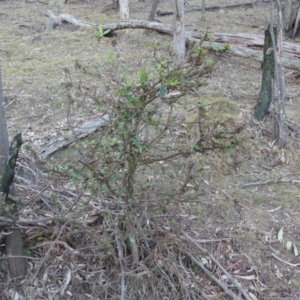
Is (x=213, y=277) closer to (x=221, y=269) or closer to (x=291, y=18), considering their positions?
(x=221, y=269)

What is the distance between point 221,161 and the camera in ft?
13.7

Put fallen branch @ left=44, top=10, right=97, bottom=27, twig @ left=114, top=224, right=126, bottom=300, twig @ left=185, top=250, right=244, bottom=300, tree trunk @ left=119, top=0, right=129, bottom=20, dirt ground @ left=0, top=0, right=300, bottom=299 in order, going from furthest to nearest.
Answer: tree trunk @ left=119, top=0, right=129, bottom=20 < fallen branch @ left=44, top=10, right=97, bottom=27 < dirt ground @ left=0, top=0, right=300, bottom=299 < twig @ left=185, top=250, right=244, bottom=300 < twig @ left=114, top=224, right=126, bottom=300

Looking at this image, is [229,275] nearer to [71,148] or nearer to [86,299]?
[86,299]

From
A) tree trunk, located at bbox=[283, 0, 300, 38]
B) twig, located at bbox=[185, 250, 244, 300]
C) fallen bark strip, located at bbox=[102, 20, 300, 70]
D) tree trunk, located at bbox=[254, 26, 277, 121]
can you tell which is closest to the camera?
twig, located at bbox=[185, 250, 244, 300]

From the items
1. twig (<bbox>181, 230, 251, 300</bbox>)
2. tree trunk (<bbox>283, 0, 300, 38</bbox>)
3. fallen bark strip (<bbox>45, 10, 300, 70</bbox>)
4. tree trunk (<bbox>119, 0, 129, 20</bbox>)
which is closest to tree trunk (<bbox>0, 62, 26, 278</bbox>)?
twig (<bbox>181, 230, 251, 300</bbox>)

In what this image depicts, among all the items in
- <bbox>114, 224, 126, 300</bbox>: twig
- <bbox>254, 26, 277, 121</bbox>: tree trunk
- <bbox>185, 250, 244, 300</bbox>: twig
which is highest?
<bbox>254, 26, 277, 121</bbox>: tree trunk

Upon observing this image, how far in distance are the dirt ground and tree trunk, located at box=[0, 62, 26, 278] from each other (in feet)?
0.28

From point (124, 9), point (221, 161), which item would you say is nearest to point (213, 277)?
point (221, 161)

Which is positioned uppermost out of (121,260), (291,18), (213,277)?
(291,18)

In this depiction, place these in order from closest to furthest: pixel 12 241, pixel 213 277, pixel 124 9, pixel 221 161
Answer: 1. pixel 12 241
2. pixel 213 277
3. pixel 221 161
4. pixel 124 9

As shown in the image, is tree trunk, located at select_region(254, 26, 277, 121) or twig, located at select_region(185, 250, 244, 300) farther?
tree trunk, located at select_region(254, 26, 277, 121)

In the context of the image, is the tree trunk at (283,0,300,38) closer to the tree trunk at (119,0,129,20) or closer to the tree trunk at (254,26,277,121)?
the tree trunk at (119,0,129,20)

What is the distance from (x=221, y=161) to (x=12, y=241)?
2131 millimetres

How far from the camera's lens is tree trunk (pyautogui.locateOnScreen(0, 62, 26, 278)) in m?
2.81
